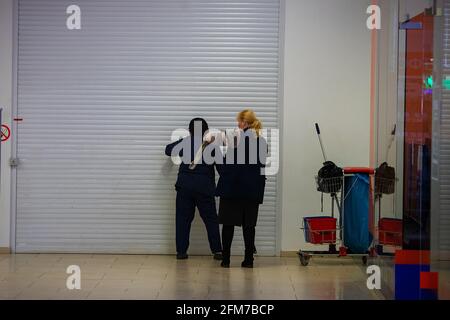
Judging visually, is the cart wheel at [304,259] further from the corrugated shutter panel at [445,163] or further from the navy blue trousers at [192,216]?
the corrugated shutter panel at [445,163]

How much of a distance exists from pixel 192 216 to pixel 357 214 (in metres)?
1.72

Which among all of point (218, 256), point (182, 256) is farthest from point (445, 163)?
point (182, 256)

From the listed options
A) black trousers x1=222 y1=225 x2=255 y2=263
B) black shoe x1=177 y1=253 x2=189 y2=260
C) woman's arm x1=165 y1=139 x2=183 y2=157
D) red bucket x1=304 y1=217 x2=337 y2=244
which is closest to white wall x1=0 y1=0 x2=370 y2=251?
red bucket x1=304 y1=217 x2=337 y2=244

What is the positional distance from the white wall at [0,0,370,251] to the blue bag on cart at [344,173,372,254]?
1.85 feet

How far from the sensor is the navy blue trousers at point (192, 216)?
28.6ft

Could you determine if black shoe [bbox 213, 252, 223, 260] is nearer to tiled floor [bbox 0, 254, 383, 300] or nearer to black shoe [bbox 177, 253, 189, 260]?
tiled floor [bbox 0, 254, 383, 300]


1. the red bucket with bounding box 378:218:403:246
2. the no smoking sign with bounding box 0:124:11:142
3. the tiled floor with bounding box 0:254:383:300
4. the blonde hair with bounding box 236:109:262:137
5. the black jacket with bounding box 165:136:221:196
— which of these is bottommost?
the tiled floor with bounding box 0:254:383:300

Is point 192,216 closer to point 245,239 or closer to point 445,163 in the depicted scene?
point 245,239

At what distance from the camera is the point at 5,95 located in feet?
29.7

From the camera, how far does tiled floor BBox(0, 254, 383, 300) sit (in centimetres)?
686

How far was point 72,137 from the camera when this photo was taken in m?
9.11

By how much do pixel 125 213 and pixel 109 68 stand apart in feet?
5.22
